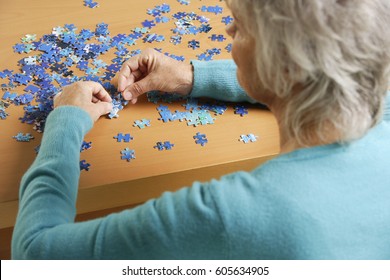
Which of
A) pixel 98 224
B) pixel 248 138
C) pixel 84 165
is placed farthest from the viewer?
pixel 248 138

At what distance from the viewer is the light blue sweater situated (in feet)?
2.70

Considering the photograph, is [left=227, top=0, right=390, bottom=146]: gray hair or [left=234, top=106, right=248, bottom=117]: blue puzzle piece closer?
[left=227, top=0, right=390, bottom=146]: gray hair

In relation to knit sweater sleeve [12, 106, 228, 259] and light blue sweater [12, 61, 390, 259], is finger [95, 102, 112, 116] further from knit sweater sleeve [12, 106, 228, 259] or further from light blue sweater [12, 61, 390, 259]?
light blue sweater [12, 61, 390, 259]

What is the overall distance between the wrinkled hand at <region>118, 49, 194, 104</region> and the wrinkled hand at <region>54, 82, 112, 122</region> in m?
0.08

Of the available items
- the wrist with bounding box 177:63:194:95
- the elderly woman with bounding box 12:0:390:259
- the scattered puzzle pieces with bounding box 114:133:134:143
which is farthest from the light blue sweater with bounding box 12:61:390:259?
the wrist with bounding box 177:63:194:95

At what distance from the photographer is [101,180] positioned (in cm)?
126

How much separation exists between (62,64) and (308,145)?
1011 millimetres

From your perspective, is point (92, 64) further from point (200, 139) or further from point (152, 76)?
point (200, 139)

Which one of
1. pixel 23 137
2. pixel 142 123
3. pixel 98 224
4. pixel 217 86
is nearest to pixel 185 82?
pixel 217 86

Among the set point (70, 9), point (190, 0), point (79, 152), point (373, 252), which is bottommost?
point (373, 252)

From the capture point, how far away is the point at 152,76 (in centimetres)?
148

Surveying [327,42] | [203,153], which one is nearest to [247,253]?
[327,42]

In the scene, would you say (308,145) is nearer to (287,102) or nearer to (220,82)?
(287,102)

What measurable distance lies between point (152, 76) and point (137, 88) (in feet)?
0.23
